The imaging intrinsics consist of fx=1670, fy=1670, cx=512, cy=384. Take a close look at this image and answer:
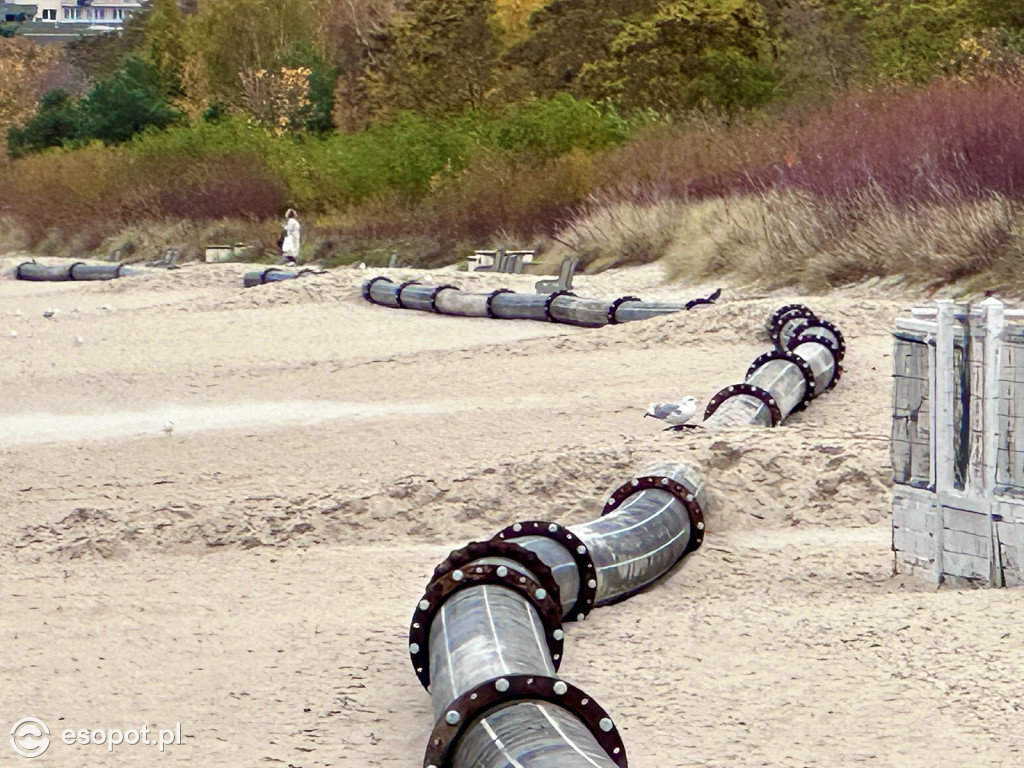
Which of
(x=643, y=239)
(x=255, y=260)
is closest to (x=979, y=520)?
(x=643, y=239)

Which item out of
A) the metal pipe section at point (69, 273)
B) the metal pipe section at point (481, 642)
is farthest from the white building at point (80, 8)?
the metal pipe section at point (481, 642)

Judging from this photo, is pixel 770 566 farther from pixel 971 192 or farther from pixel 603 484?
pixel 971 192

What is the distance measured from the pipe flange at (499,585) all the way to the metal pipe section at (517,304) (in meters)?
9.08

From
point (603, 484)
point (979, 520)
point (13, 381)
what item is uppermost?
point (979, 520)

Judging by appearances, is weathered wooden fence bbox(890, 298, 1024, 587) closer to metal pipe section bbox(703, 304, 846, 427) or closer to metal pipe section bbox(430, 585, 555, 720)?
metal pipe section bbox(430, 585, 555, 720)

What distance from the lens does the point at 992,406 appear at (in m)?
5.30

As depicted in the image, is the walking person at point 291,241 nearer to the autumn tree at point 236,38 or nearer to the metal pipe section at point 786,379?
the metal pipe section at point 786,379

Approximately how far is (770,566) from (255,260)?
2466cm

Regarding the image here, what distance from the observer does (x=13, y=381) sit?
40.6 feet

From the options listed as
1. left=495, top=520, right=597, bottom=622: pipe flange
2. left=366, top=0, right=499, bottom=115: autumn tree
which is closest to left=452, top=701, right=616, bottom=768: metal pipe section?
left=495, top=520, right=597, bottom=622: pipe flange

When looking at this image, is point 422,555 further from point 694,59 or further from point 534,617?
point 694,59

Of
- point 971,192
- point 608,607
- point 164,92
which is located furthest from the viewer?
point 164,92

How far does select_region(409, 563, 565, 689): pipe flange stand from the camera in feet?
15.5

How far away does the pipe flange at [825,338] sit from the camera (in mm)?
9859
